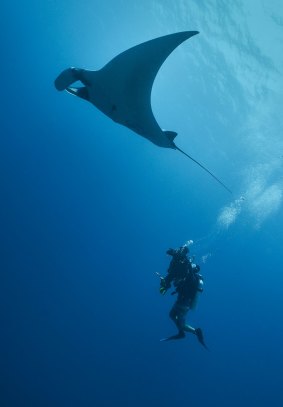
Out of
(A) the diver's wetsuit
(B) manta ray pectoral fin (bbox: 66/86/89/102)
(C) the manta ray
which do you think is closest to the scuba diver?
(A) the diver's wetsuit

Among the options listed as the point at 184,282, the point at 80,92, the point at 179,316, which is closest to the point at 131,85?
the point at 80,92

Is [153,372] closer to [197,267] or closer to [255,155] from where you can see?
[255,155]

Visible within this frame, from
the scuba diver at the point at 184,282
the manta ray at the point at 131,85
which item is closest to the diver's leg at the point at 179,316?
the scuba diver at the point at 184,282

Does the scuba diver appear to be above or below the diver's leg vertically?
above

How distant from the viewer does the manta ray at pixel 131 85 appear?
5328mm

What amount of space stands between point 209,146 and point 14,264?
77.6 ft

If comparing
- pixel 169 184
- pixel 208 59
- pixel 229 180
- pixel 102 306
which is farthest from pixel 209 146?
pixel 102 306

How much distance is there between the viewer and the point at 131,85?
5.82 metres

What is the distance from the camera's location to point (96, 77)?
598 centimetres

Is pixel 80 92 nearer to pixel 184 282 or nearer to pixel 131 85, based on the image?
pixel 131 85

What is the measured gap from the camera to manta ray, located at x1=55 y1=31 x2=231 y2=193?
A: 5.33 meters

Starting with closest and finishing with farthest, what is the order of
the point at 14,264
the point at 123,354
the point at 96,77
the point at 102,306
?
the point at 96,77, the point at 14,264, the point at 123,354, the point at 102,306

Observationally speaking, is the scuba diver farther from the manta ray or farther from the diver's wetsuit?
the manta ray

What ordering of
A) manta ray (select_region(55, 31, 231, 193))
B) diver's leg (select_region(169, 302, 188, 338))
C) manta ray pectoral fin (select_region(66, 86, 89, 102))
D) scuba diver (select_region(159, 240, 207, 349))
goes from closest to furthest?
manta ray (select_region(55, 31, 231, 193))
manta ray pectoral fin (select_region(66, 86, 89, 102))
diver's leg (select_region(169, 302, 188, 338))
scuba diver (select_region(159, 240, 207, 349))
